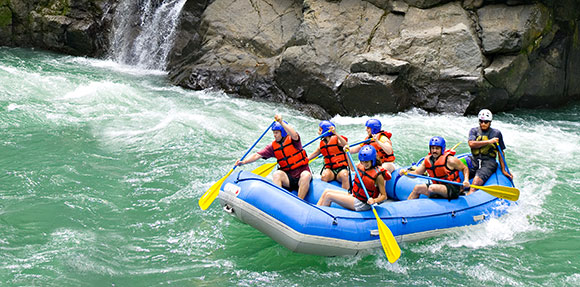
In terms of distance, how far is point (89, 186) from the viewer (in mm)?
7168

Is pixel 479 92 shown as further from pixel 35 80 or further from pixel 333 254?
pixel 35 80

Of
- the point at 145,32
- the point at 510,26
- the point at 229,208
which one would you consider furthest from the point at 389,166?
the point at 145,32

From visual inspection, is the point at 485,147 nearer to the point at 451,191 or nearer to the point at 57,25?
the point at 451,191

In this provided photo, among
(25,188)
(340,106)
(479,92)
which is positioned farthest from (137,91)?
(479,92)

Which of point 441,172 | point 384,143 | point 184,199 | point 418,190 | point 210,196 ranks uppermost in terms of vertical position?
point 384,143

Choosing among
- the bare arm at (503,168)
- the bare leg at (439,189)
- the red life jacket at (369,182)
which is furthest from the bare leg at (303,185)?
the bare arm at (503,168)

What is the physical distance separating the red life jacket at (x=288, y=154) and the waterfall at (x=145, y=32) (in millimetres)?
8876

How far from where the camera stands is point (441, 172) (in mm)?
6219

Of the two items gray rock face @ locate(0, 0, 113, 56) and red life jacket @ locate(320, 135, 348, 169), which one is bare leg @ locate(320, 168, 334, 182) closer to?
red life jacket @ locate(320, 135, 348, 169)

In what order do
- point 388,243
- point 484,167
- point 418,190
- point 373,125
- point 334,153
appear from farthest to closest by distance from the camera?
point 484,167
point 373,125
point 334,153
point 418,190
point 388,243

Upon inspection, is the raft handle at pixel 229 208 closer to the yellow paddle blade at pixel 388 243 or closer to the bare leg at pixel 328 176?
the bare leg at pixel 328 176

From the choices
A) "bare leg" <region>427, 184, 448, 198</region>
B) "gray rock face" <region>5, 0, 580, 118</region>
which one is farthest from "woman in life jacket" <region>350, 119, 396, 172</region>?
"gray rock face" <region>5, 0, 580, 118</region>

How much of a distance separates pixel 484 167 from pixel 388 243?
6.72 ft

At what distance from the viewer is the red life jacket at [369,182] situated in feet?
18.8
